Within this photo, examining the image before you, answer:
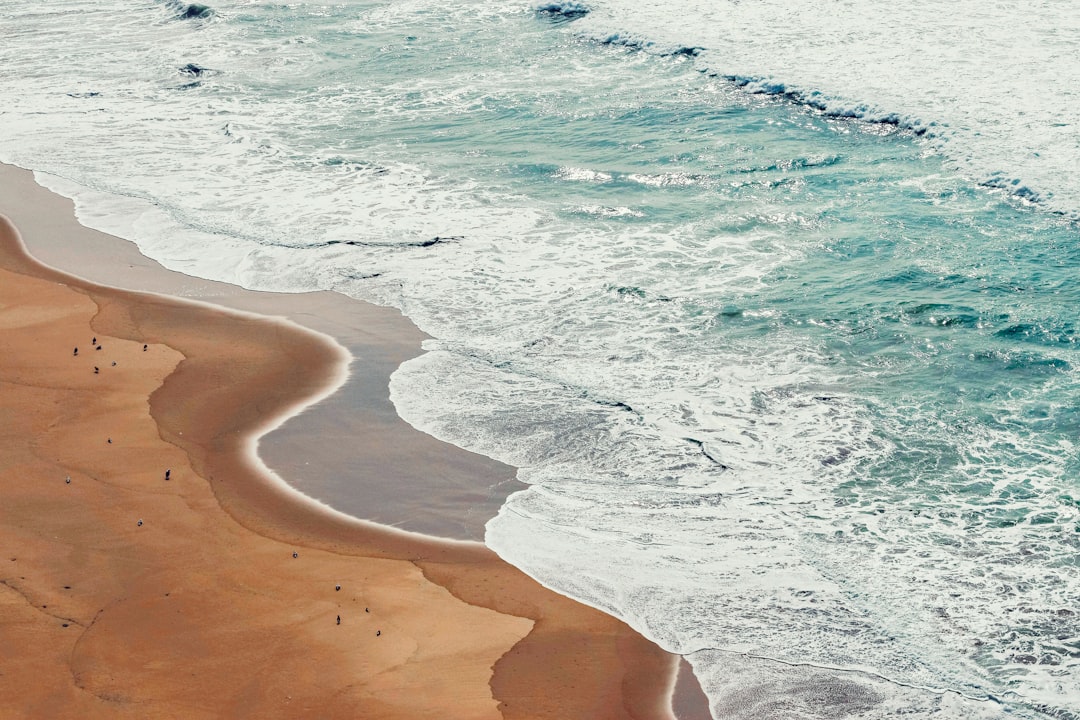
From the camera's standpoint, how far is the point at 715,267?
466 inches

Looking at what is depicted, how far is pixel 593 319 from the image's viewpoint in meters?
10.8

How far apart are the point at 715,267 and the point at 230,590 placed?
6.56m

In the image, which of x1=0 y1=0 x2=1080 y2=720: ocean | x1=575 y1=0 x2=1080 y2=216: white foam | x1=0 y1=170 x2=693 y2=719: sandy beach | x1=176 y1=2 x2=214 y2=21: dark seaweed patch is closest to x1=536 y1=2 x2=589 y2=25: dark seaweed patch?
x1=0 y1=0 x2=1080 y2=720: ocean

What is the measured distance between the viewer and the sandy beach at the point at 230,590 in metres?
6.22

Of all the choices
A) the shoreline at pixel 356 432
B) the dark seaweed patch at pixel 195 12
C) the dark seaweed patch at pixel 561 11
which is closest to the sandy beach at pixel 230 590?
the shoreline at pixel 356 432

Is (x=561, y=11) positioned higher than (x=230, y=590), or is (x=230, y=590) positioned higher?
(x=561, y=11)

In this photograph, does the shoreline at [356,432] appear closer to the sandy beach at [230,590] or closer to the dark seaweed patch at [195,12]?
the sandy beach at [230,590]

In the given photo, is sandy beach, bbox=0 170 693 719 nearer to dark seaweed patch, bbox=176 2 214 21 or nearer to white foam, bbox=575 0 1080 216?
white foam, bbox=575 0 1080 216

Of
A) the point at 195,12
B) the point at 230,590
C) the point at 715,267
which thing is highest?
the point at 195,12

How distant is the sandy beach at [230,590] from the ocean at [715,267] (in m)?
0.52

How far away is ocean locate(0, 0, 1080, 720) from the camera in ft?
23.0

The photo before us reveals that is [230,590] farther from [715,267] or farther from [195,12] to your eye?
[195,12]

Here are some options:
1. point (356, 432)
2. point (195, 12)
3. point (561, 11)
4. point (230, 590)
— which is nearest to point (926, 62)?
point (561, 11)

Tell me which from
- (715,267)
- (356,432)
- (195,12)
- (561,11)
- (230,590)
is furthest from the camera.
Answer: (195,12)
